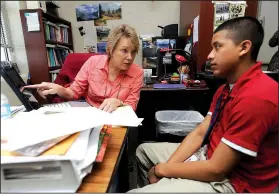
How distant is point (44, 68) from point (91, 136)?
6.27 ft

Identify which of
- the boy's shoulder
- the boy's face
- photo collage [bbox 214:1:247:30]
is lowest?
the boy's shoulder

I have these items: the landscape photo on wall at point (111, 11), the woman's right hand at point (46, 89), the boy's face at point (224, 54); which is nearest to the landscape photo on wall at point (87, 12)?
the landscape photo on wall at point (111, 11)

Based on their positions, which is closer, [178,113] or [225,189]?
[225,189]

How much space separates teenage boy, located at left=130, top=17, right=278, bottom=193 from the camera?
559 millimetres

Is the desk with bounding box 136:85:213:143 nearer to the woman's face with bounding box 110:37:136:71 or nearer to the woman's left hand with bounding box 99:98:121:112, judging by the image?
the woman's face with bounding box 110:37:136:71

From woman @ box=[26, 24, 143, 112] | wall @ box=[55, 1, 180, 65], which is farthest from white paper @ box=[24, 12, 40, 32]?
woman @ box=[26, 24, 143, 112]

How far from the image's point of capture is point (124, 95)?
3.91ft

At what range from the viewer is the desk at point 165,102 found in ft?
5.11

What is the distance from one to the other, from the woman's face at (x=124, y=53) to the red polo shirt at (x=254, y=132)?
70 centimetres

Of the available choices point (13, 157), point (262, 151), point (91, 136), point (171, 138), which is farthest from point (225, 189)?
point (171, 138)

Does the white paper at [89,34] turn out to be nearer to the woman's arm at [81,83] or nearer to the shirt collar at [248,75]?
the woman's arm at [81,83]

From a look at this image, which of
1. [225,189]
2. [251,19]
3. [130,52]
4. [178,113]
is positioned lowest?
[178,113]

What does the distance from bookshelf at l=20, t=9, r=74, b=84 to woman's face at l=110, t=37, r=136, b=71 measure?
48.8 inches

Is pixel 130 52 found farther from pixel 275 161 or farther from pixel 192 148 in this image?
pixel 275 161
